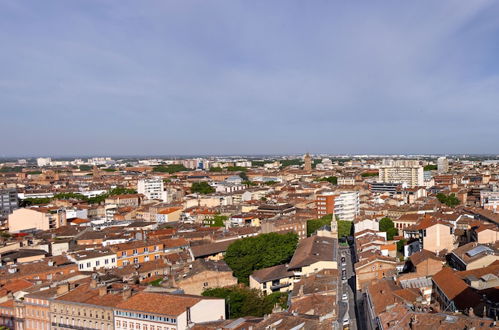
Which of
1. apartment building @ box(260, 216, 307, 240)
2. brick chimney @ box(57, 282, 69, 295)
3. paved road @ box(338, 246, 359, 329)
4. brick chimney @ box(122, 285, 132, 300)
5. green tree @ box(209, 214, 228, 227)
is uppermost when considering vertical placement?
brick chimney @ box(122, 285, 132, 300)

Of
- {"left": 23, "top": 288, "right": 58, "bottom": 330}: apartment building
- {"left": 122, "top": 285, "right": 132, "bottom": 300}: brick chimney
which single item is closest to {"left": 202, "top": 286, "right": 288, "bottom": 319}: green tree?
{"left": 122, "top": 285, "right": 132, "bottom": 300}: brick chimney

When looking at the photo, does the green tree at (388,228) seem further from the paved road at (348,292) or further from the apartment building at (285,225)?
the apartment building at (285,225)

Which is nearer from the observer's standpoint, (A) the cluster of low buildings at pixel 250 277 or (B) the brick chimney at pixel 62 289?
(A) the cluster of low buildings at pixel 250 277

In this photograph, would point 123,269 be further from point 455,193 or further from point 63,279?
point 455,193

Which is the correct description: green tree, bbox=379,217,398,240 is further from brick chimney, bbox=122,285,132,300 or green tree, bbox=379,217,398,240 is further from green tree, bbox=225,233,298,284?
brick chimney, bbox=122,285,132,300

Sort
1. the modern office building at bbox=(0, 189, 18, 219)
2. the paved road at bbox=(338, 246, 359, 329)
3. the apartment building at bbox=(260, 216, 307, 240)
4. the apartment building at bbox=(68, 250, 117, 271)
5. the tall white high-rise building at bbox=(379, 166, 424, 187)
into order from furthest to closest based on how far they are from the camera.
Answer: the tall white high-rise building at bbox=(379, 166, 424, 187) < the modern office building at bbox=(0, 189, 18, 219) < the apartment building at bbox=(260, 216, 307, 240) < the apartment building at bbox=(68, 250, 117, 271) < the paved road at bbox=(338, 246, 359, 329)

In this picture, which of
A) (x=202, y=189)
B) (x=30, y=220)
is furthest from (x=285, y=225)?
(x=202, y=189)

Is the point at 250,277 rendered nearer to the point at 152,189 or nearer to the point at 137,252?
the point at 137,252

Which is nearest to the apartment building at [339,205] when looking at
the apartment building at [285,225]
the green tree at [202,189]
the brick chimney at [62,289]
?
the apartment building at [285,225]
